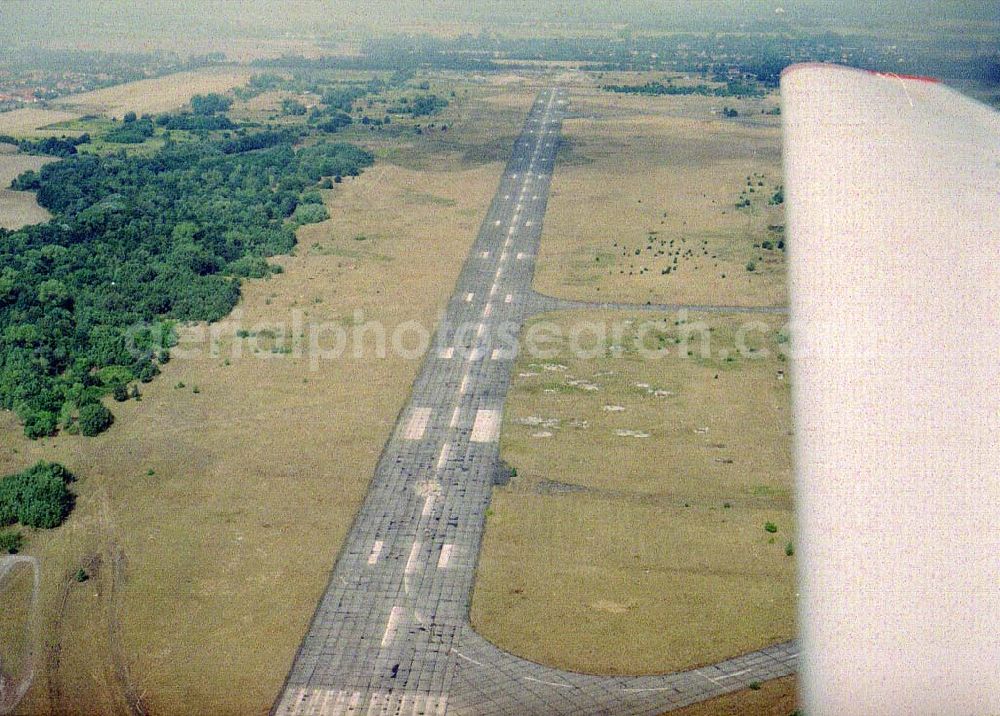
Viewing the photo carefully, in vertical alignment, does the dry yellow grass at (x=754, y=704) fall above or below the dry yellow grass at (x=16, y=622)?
above

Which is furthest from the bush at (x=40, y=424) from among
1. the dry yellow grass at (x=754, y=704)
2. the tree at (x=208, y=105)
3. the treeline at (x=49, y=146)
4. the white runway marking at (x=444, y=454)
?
the tree at (x=208, y=105)

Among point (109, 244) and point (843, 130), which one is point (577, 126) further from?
point (843, 130)

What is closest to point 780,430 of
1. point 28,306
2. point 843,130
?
point 843,130

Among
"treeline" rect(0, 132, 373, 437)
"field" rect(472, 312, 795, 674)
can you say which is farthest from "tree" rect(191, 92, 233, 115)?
"field" rect(472, 312, 795, 674)

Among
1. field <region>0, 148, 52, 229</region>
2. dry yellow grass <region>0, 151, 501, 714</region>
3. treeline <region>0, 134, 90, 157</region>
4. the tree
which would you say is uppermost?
the tree

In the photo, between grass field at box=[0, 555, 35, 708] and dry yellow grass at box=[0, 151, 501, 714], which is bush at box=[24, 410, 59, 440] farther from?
grass field at box=[0, 555, 35, 708]

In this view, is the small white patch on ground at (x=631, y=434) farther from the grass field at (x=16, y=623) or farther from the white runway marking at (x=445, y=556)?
the grass field at (x=16, y=623)

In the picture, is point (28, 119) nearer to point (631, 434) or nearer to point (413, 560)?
point (631, 434)
